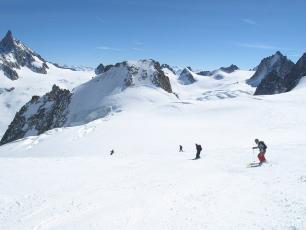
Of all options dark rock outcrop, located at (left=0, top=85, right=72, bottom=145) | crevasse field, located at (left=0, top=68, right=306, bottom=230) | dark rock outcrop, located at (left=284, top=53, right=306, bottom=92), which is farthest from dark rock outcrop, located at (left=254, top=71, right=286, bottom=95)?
crevasse field, located at (left=0, top=68, right=306, bottom=230)

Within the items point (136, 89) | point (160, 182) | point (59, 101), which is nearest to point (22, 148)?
point (160, 182)

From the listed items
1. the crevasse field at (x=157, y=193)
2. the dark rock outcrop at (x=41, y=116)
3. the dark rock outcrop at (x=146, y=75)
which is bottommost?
the crevasse field at (x=157, y=193)

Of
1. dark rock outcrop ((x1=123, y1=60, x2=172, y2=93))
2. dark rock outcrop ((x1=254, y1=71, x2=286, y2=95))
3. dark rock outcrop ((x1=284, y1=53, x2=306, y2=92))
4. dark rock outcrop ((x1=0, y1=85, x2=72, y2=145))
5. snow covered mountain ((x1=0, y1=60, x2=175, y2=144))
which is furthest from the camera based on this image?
dark rock outcrop ((x1=254, y1=71, x2=286, y2=95))

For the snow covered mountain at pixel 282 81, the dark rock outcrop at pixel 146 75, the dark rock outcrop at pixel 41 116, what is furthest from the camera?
the snow covered mountain at pixel 282 81

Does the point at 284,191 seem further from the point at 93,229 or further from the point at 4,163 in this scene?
the point at 4,163

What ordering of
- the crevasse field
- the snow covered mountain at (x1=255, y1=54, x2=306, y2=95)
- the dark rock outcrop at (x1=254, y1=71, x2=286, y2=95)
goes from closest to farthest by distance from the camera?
the crevasse field < the snow covered mountain at (x1=255, y1=54, x2=306, y2=95) < the dark rock outcrop at (x1=254, y1=71, x2=286, y2=95)

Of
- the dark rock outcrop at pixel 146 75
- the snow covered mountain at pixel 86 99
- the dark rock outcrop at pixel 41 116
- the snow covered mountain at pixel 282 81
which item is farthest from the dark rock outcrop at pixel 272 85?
the dark rock outcrop at pixel 41 116

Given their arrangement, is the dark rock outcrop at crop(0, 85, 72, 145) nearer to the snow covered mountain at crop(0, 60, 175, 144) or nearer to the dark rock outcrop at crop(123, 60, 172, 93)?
the snow covered mountain at crop(0, 60, 175, 144)

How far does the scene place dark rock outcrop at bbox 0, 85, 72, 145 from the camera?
119 metres

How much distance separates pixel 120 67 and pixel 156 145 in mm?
84171

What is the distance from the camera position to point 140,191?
19.5 m

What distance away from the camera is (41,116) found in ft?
412

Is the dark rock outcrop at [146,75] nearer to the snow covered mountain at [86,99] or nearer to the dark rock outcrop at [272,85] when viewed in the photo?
the snow covered mountain at [86,99]

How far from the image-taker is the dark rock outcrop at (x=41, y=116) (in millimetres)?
118625
